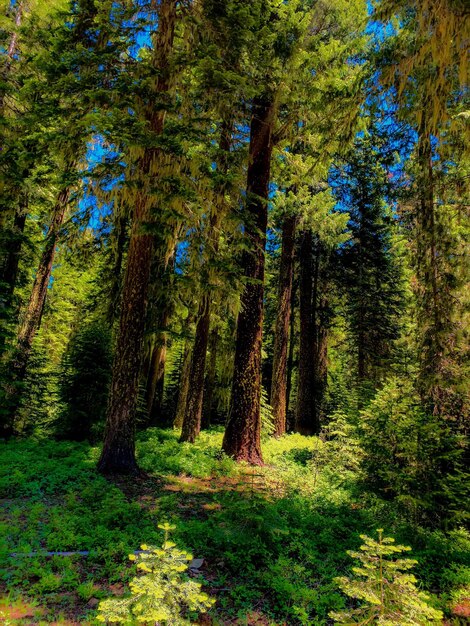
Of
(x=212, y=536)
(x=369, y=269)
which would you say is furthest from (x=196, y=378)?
(x=369, y=269)

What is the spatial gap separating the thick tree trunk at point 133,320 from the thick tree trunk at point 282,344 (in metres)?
7.42

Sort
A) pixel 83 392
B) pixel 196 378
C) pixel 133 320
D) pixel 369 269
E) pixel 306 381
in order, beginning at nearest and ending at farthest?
pixel 133 320, pixel 83 392, pixel 196 378, pixel 306 381, pixel 369 269

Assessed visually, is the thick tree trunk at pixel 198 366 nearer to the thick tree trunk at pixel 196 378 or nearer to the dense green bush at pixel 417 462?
the thick tree trunk at pixel 196 378

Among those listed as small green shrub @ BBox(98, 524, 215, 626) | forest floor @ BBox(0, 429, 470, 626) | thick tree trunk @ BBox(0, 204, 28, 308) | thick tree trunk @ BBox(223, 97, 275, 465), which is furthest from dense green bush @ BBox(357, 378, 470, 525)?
thick tree trunk @ BBox(0, 204, 28, 308)

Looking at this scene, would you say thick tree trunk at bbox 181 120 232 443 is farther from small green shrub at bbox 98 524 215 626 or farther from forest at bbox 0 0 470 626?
small green shrub at bbox 98 524 215 626

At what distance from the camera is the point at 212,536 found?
189 inches

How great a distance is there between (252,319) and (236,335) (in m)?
0.54

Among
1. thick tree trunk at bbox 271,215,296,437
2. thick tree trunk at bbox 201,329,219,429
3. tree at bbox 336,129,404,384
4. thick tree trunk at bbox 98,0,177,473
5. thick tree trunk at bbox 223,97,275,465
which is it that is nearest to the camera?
thick tree trunk at bbox 98,0,177,473

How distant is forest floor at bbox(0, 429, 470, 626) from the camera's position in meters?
3.60

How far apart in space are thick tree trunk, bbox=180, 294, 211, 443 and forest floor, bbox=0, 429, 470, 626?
252cm

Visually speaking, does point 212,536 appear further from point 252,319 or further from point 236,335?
point 252,319

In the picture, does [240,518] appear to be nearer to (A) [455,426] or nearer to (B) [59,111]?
(A) [455,426]

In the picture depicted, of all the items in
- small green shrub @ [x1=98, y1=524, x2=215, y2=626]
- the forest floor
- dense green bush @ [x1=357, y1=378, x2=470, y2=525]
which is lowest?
the forest floor

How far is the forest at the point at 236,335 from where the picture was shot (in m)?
3.83
